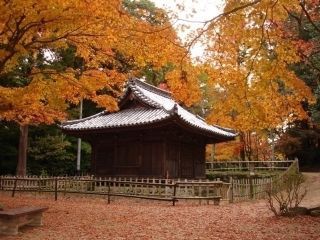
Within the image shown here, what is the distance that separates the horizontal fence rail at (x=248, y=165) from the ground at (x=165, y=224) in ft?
53.3

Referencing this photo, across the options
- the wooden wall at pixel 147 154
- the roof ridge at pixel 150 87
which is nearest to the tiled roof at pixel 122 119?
the wooden wall at pixel 147 154

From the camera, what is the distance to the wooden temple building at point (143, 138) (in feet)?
66.5

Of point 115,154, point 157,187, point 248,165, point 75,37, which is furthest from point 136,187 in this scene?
point 248,165

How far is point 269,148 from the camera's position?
41.7 metres

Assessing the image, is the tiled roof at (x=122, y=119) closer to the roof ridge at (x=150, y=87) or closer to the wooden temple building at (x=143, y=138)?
the wooden temple building at (x=143, y=138)

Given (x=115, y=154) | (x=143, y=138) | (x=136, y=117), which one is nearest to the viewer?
(x=143, y=138)

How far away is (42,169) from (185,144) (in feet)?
48.2

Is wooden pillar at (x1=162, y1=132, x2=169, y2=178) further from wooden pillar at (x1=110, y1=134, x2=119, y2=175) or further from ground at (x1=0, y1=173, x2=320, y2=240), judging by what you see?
ground at (x1=0, y1=173, x2=320, y2=240)

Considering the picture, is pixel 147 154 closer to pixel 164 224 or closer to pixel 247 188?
pixel 247 188

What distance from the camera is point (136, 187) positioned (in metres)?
17.7

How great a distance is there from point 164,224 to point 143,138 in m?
10.4

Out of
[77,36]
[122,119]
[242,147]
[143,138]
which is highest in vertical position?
[77,36]

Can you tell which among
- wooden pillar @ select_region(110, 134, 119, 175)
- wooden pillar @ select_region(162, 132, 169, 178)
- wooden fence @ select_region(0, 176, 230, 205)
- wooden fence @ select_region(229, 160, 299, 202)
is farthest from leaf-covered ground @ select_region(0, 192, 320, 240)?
wooden pillar @ select_region(110, 134, 119, 175)

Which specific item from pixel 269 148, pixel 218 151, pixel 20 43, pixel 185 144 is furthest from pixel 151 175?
pixel 269 148
